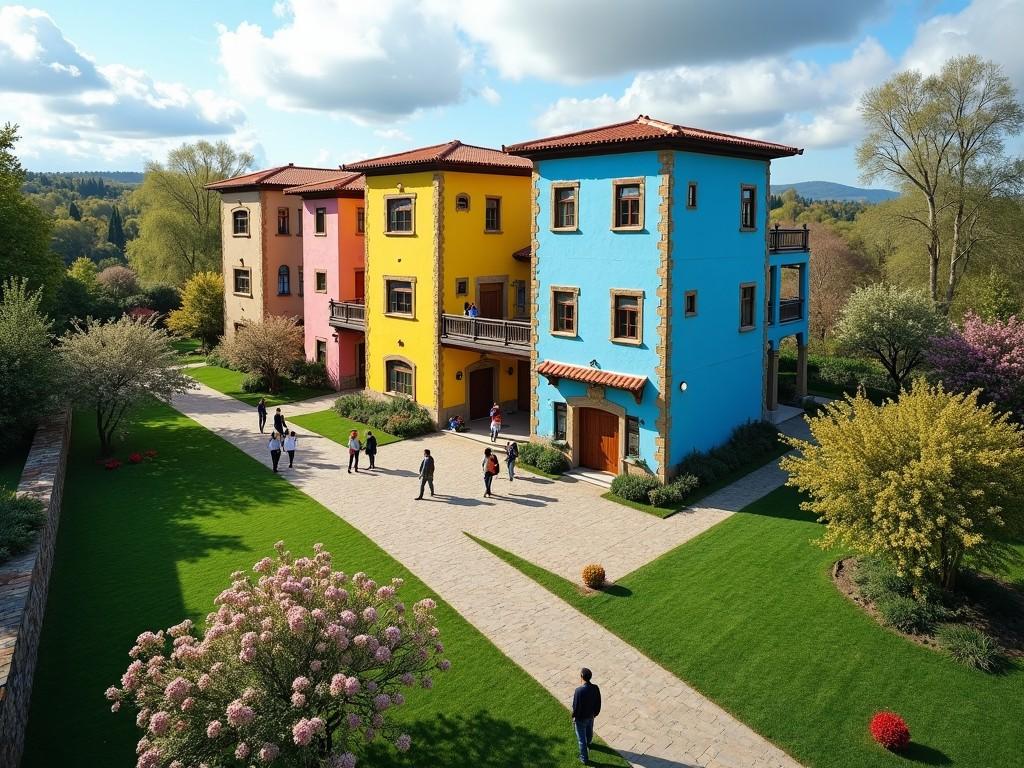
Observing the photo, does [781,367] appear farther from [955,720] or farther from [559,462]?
[955,720]

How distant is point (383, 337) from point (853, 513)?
2217cm

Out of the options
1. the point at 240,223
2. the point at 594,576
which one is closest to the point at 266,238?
the point at 240,223

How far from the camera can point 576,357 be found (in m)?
24.7

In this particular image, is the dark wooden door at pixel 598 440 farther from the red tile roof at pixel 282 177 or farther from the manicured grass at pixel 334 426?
the red tile roof at pixel 282 177

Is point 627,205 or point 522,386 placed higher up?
point 627,205

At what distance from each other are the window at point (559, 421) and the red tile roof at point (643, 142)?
8.51m

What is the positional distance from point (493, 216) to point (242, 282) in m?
20.1

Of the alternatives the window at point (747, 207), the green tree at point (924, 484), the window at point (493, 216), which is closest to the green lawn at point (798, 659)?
the green tree at point (924, 484)

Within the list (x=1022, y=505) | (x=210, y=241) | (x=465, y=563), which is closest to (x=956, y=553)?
(x=1022, y=505)

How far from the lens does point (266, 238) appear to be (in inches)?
1633

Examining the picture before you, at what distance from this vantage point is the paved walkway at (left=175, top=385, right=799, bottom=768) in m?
11.9

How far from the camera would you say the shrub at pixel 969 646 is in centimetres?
1374

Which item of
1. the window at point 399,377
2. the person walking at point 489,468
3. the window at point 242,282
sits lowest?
the person walking at point 489,468

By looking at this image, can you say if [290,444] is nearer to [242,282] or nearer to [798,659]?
[798,659]
